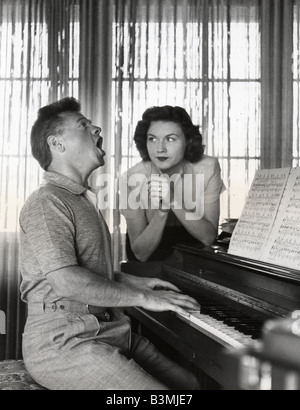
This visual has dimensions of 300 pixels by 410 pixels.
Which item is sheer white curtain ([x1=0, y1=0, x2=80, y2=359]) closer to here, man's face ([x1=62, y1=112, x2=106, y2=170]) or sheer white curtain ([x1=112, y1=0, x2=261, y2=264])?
sheer white curtain ([x1=112, y1=0, x2=261, y2=264])

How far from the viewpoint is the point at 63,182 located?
1.73 m

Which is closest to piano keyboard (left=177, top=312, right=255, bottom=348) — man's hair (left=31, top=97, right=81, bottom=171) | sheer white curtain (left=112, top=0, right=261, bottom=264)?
man's hair (left=31, top=97, right=81, bottom=171)

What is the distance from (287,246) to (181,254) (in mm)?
803

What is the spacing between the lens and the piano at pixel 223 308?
151 centimetres

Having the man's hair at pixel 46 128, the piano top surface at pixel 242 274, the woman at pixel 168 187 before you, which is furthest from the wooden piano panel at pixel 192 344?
Result: the woman at pixel 168 187

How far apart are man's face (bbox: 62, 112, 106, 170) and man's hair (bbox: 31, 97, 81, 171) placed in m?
0.02

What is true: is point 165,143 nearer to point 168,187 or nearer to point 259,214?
point 168,187

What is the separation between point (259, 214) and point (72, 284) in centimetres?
69

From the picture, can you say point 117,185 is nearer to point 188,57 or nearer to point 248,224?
point 188,57

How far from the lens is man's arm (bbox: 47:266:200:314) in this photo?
155 centimetres

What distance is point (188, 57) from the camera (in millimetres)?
4434

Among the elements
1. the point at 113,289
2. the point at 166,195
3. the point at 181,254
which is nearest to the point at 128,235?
the point at 166,195

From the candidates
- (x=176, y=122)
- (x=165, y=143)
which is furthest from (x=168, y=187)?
(x=176, y=122)

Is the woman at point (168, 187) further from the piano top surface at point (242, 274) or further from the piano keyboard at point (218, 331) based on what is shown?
the piano keyboard at point (218, 331)
